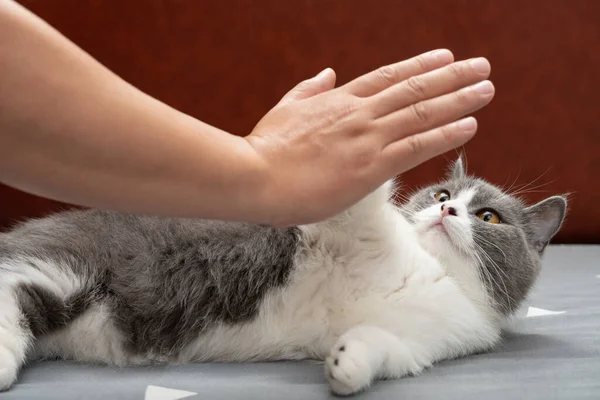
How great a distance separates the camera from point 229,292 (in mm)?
1159

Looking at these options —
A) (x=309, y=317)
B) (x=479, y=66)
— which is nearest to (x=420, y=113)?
(x=479, y=66)

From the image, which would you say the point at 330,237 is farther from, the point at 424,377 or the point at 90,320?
the point at 90,320

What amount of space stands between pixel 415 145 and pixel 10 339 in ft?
2.22

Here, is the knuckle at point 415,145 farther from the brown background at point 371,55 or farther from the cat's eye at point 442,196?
the brown background at point 371,55

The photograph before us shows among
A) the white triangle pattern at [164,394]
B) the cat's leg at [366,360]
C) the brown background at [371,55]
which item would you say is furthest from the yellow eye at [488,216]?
the brown background at [371,55]

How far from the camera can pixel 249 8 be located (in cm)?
233

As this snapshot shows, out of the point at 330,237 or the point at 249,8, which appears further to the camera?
the point at 249,8

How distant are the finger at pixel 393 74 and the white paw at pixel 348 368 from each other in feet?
1.20

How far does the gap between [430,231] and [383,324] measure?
25 cm

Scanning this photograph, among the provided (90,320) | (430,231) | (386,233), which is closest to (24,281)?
(90,320)

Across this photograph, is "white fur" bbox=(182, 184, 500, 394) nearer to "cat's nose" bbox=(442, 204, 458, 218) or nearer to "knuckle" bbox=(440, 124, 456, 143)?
"cat's nose" bbox=(442, 204, 458, 218)

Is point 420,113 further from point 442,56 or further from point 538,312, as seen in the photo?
point 538,312

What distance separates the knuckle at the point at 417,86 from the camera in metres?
0.87

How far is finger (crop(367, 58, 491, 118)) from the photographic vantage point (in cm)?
86
